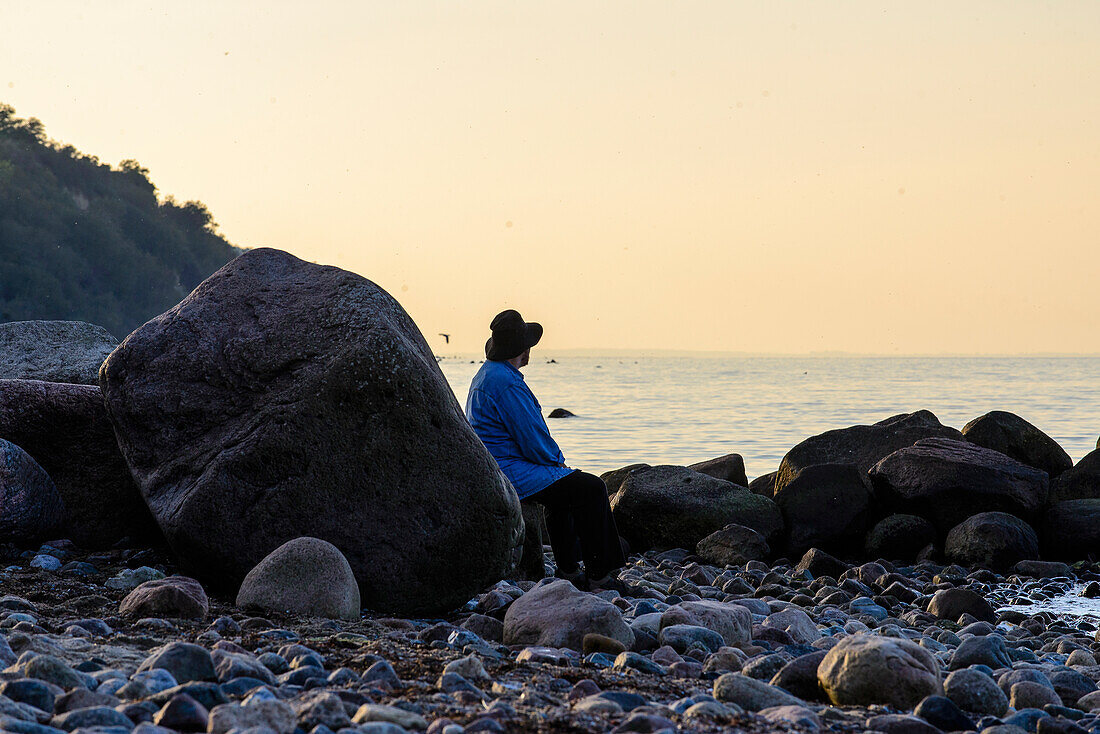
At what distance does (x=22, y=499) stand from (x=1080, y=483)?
457 inches

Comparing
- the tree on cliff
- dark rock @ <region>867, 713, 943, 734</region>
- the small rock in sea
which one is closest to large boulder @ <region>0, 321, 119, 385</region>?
the small rock in sea

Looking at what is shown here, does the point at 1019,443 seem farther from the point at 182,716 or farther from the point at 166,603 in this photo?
the point at 182,716

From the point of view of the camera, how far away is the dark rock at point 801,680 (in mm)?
4512

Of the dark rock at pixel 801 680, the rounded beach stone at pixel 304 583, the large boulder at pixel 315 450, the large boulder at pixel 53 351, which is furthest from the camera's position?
the large boulder at pixel 53 351

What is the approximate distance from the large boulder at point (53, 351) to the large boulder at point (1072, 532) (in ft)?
33.2

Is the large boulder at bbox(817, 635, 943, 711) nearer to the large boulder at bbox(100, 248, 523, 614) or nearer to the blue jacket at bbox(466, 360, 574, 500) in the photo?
the large boulder at bbox(100, 248, 523, 614)

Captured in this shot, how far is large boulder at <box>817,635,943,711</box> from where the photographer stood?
14.3ft

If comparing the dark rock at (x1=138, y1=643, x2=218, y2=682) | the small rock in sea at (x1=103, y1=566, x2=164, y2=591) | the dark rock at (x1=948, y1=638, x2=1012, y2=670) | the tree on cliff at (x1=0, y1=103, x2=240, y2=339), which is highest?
the tree on cliff at (x1=0, y1=103, x2=240, y2=339)

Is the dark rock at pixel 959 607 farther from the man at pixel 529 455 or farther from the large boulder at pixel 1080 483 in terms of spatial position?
the large boulder at pixel 1080 483

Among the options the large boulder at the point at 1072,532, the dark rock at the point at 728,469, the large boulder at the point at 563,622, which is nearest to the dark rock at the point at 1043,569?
the large boulder at the point at 1072,532

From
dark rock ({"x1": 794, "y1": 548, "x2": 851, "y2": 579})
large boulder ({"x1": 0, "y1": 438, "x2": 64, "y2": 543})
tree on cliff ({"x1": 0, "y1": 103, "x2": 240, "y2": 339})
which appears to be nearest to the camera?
large boulder ({"x1": 0, "y1": 438, "x2": 64, "y2": 543})

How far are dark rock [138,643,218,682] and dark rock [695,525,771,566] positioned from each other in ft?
25.1

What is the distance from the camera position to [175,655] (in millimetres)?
3912

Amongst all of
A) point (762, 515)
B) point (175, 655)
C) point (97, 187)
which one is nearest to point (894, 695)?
point (175, 655)
